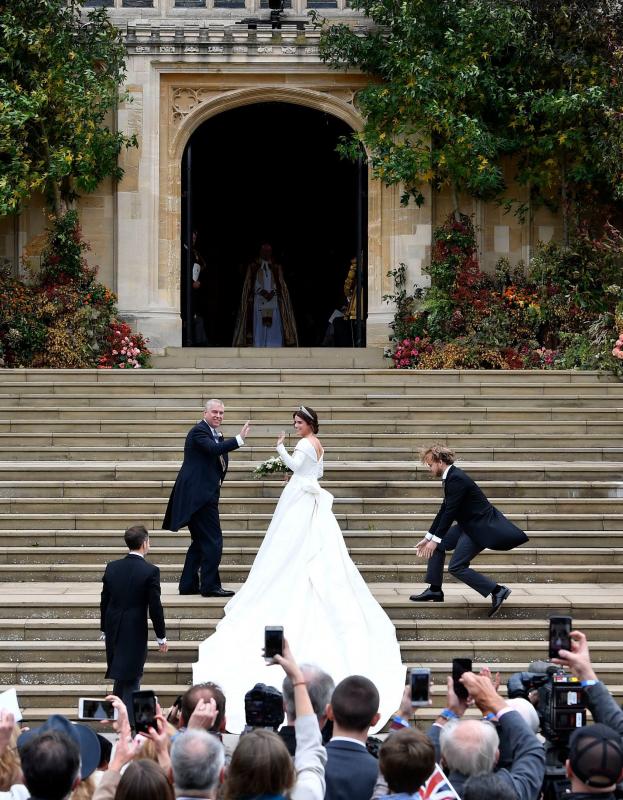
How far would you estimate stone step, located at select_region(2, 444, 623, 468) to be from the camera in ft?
45.8

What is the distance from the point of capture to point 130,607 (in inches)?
338

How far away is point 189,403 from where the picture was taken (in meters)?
15.1

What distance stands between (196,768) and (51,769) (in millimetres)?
457

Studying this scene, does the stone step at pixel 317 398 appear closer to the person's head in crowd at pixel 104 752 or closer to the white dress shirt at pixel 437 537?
the white dress shirt at pixel 437 537

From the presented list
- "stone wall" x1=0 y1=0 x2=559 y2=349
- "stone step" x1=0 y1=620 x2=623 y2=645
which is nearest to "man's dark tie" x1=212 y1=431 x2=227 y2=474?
"stone step" x1=0 y1=620 x2=623 y2=645

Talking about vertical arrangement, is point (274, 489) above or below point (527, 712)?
above

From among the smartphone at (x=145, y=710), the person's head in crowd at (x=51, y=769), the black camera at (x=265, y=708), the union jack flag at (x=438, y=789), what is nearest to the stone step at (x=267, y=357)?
the black camera at (x=265, y=708)

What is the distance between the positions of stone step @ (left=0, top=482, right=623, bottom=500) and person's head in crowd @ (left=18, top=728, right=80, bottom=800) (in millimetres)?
8467

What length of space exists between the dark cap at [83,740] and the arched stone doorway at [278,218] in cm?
2071

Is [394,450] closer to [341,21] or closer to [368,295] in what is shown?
[368,295]

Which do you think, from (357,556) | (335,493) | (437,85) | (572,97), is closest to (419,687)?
(357,556)

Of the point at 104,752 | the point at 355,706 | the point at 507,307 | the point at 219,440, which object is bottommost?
the point at 104,752

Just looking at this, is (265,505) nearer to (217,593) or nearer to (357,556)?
(357,556)

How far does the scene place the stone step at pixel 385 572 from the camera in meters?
11.6
